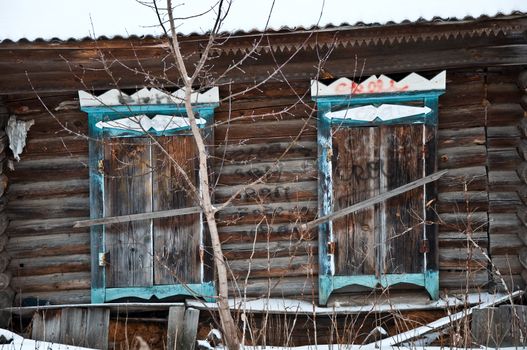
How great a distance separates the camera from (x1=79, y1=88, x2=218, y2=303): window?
6.86 metres

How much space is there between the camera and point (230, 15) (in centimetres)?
663

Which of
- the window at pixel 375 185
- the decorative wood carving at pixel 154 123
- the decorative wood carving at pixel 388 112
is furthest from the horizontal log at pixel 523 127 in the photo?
the decorative wood carving at pixel 154 123

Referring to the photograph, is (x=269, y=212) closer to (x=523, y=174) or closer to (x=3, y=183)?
(x=523, y=174)

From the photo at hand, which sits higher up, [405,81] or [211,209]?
[405,81]

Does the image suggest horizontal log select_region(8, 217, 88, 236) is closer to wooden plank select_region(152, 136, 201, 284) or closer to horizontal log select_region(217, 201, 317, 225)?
wooden plank select_region(152, 136, 201, 284)

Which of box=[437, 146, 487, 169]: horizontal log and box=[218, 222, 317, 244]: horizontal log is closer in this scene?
box=[437, 146, 487, 169]: horizontal log

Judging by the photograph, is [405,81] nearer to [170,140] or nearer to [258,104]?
[258,104]

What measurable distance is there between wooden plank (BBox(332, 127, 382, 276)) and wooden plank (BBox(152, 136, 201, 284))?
1.46 m

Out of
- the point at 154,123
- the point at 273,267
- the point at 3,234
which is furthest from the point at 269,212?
the point at 3,234

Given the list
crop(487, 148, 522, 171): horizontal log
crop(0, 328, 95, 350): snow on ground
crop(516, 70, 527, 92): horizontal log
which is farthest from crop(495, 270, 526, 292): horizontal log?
crop(0, 328, 95, 350): snow on ground

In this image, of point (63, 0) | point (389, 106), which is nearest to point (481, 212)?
point (389, 106)

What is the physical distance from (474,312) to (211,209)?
10.00 feet

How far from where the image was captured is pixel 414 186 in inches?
264

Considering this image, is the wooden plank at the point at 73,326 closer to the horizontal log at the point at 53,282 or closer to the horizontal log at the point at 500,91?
the horizontal log at the point at 53,282
